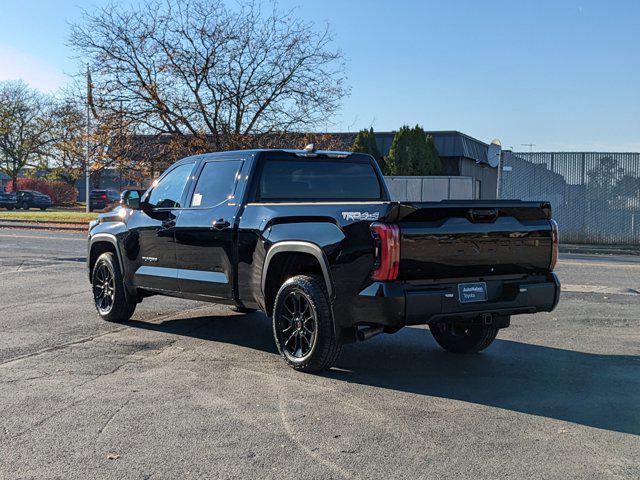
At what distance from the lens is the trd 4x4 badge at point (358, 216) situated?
18.0ft

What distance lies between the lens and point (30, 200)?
54.7 m

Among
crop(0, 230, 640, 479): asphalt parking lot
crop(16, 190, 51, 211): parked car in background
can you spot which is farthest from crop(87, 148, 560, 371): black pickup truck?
crop(16, 190, 51, 211): parked car in background

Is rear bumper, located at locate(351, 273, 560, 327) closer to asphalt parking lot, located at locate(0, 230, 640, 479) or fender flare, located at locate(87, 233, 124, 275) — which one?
asphalt parking lot, located at locate(0, 230, 640, 479)

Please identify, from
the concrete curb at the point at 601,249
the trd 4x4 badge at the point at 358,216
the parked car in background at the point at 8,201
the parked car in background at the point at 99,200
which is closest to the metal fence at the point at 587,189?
the concrete curb at the point at 601,249

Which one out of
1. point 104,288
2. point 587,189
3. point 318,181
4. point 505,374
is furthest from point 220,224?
point 587,189

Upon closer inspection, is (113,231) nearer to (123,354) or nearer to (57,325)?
(57,325)

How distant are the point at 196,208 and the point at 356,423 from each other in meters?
3.37

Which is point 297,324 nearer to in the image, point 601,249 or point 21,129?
point 601,249

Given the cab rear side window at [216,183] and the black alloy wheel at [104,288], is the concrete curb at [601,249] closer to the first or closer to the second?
the black alloy wheel at [104,288]

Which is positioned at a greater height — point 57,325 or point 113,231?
point 113,231

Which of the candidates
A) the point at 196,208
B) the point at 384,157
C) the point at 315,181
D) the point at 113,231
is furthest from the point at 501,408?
the point at 384,157

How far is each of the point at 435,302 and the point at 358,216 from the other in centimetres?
86

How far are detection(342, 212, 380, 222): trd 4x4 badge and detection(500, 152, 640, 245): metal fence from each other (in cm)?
1688

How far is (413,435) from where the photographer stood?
4.51 m
